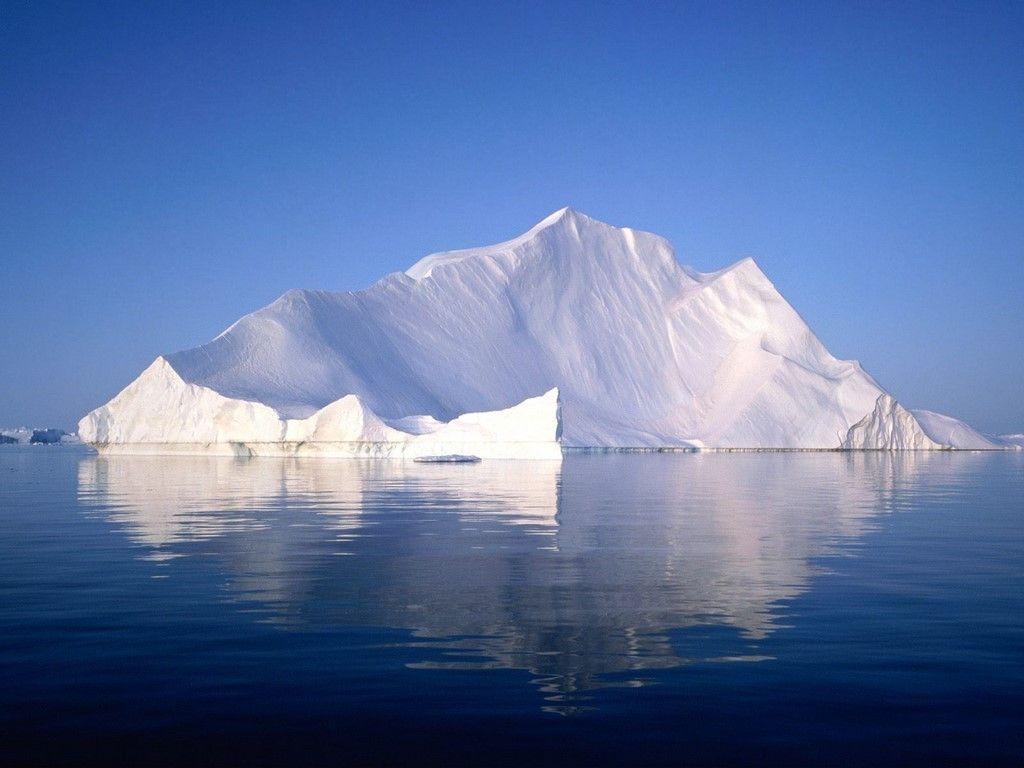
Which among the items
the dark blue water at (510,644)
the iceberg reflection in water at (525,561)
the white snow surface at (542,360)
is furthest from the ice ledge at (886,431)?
the dark blue water at (510,644)

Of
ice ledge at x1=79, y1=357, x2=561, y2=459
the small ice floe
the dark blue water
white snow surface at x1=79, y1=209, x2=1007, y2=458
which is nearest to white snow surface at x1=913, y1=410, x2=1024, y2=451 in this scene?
white snow surface at x1=79, y1=209, x2=1007, y2=458

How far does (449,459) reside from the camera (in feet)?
135

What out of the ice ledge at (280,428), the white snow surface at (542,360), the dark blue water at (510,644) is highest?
the white snow surface at (542,360)

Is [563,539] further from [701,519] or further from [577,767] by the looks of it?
[577,767]

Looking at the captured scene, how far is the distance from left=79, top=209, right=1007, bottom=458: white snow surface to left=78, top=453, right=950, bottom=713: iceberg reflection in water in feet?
89.5

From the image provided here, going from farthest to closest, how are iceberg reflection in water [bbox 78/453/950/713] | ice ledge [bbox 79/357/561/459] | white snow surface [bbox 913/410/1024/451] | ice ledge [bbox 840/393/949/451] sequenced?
white snow surface [bbox 913/410/1024/451], ice ledge [bbox 840/393/949/451], ice ledge [bbox 79/357/561/459], iceberg reflection in water [bbox 78/453/950/713]

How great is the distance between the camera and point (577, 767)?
3824mm

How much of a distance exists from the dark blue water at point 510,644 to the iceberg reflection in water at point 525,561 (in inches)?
1.7

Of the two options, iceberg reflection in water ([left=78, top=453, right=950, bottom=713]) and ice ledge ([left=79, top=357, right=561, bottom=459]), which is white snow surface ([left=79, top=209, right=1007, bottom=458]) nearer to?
ice ledge ([left=79, top=357, right=561, bottom=459])

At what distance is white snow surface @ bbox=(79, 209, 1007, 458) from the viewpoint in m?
49.1

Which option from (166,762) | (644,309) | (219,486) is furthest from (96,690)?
Result: (644,309)

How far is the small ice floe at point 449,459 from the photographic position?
40.8 meters

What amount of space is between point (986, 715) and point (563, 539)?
719 cm

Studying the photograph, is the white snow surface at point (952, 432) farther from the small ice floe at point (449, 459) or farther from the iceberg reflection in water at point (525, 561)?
the iceberg reflection in water at point (525, 561)
